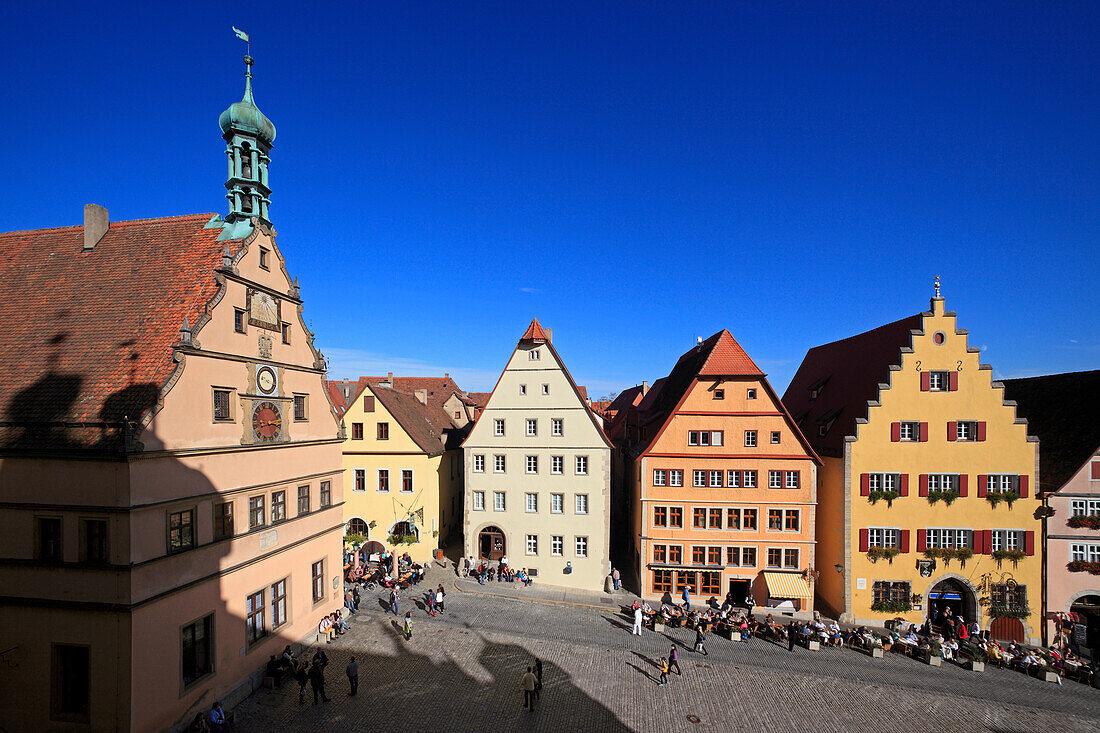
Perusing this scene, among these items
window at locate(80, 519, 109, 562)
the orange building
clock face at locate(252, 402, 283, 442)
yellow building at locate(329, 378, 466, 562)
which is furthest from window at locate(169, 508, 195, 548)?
A: the orange building

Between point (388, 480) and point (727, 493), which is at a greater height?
point (727, 493)

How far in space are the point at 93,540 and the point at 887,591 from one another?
33.6 m

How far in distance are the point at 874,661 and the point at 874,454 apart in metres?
9.78

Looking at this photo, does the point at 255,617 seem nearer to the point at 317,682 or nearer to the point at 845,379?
the point at 317,682

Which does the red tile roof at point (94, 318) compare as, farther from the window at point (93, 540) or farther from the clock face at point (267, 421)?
the clock face at point (267, 421)

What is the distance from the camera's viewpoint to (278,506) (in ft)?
66.9

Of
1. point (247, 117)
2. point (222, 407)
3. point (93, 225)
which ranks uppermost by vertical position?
point (247, 117)

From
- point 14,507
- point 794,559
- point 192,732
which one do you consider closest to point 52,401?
point 14,507

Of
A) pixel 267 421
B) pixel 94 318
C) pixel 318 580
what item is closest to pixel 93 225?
pixel 94 318

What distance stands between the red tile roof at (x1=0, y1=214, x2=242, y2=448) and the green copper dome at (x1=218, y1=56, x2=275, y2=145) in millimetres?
3772

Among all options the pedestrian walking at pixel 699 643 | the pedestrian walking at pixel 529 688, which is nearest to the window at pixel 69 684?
the pedestrian walking at pixel 529 688

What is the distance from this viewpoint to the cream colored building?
3114 cm

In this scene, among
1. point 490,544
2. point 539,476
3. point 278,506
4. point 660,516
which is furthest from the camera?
point 490,544

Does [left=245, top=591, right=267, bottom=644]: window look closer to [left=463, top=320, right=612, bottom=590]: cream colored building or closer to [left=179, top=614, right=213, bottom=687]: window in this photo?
[left=179, top=614, right=213, bottom=687]: window
